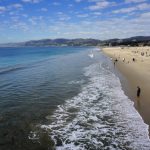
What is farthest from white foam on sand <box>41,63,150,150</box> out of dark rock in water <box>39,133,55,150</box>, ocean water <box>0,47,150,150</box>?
dark rock in water <box>39,133,55,150</box>

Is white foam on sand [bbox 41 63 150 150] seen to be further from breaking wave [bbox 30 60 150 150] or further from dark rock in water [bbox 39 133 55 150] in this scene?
dark rock in water [bbox 39 133 55 150]

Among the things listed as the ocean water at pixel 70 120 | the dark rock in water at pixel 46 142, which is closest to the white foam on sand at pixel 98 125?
the ocean water at pixel 70 120

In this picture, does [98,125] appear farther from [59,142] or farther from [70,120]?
[59,142]

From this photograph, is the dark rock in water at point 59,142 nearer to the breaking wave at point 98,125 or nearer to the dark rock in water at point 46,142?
the breaking wave at point 98,125

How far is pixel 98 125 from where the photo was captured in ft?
60.2

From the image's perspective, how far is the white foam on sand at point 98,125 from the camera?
15266 mm

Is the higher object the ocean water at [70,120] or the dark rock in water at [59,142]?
the ocean water at [70,120]

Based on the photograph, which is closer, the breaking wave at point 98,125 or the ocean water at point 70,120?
the breaking wave at point 98,125

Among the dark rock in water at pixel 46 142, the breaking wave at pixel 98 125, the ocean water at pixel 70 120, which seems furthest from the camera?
the ocean water at pixel 70 120

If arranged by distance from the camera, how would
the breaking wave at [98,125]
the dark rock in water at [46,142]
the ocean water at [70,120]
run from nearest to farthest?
the dark rock in water at [46,142] < the breaking wave at [98,125] < the ocean water at [70,120]

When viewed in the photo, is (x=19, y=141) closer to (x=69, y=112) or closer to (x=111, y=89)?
(x=69, y=112)

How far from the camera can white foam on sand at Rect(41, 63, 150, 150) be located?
15.3 metres

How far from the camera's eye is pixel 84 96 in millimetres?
27078

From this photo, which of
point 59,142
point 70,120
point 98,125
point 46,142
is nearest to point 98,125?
point 98,125
